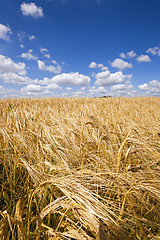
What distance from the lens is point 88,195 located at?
572mm

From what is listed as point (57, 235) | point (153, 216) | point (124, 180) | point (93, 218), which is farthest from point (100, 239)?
point (153, 216)

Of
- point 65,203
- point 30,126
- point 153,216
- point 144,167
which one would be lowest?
point 153,216

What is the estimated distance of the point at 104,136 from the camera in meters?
1.12

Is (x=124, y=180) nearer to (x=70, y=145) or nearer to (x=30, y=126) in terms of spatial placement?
(x=70, y=145)

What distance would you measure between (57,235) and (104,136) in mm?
734

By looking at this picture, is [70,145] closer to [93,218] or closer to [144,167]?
[144,167]

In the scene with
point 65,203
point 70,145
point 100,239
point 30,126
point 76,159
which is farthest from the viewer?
point 30,126

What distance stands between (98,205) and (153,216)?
55 cm

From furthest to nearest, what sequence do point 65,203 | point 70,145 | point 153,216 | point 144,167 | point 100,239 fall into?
point 70,145, point 144,167, point 153,216, point 65,203, point 100,239

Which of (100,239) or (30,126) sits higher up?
(30,126)

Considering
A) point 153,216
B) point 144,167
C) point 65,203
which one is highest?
point 65,203

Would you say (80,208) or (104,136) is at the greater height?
(104,136)

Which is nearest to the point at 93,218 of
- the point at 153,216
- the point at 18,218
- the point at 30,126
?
the point at 18,218

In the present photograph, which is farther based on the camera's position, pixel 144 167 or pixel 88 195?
pixel 144 167
